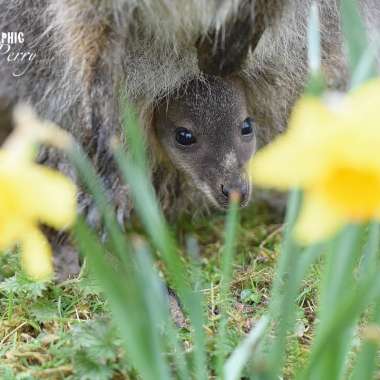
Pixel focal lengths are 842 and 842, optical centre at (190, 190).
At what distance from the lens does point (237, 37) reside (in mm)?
2143

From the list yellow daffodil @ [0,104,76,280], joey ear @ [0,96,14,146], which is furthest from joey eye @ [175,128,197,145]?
yellow daffodil @ [0,104,76,280]

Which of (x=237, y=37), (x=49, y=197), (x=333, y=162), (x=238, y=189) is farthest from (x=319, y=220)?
(x=238, y=189)

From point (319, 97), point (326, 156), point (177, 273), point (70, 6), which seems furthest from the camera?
point (70, 6)

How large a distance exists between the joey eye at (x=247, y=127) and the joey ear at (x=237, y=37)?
0.37 m

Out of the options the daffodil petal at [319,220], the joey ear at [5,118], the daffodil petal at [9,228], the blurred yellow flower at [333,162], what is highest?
the blurred yellow flower at [333,162]

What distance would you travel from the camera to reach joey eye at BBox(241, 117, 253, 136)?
8.71ft

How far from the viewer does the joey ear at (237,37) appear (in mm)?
2070

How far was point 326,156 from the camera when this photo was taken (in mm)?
868

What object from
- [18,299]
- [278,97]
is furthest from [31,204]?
[278,97]

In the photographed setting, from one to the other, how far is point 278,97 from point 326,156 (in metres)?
1.95

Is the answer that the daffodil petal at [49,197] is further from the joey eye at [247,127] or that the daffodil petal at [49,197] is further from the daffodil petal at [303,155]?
the joey eye at [247,127]

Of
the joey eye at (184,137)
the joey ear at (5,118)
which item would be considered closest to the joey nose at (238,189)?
the joey eye at (184,137)

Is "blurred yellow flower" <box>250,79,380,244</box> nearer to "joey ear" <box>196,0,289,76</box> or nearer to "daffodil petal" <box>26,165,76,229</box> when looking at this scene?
"daffodil petal" <box>26,165,76,229</box>

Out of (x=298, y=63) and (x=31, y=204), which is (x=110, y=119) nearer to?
(x=298, y=63)
